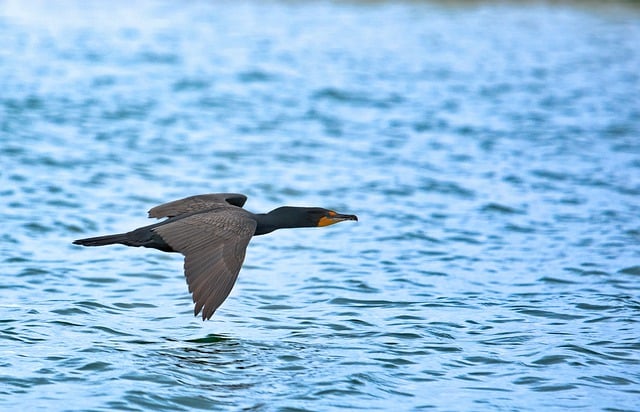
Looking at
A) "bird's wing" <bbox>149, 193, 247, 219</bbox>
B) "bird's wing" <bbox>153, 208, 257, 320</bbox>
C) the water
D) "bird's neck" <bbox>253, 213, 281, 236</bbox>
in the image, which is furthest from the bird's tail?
"bird's neck" <bbox>253, 213, 281, 236</bbox>

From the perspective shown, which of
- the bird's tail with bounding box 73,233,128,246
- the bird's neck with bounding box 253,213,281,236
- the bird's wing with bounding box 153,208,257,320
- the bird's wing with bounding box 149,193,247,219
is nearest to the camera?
the bird's wing with bounding box 153,208,257,320

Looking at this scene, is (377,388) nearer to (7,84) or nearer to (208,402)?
(208,402)

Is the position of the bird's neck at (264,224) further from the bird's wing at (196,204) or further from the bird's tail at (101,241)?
the bird's tail at (101,241)

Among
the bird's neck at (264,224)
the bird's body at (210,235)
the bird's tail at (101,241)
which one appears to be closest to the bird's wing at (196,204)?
the bird's body at (210,235)

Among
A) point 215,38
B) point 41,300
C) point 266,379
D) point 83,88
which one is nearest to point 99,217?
point 41,300

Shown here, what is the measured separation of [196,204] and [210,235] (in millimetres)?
1404

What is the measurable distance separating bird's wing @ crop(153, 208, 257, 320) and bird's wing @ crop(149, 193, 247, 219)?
64 cm

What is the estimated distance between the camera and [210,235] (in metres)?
8.70

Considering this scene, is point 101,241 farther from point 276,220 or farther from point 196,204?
point 276,220

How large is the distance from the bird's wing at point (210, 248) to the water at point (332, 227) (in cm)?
56

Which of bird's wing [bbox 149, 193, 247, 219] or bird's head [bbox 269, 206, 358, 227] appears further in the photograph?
bird's wing [bbox 149, 193, 247, 219]

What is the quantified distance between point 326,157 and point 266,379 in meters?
9.35

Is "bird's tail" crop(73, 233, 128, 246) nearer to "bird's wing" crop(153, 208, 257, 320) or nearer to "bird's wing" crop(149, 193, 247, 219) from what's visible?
"bird's wing" crop(153, 208, 257, 320)

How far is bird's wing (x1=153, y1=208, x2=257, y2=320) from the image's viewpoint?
800 cm
